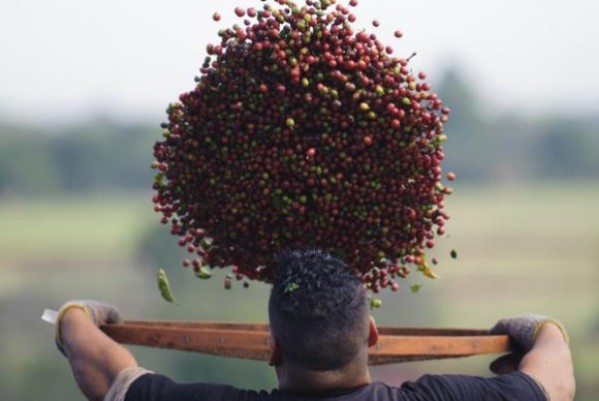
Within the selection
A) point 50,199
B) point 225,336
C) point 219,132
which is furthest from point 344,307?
point 50,199

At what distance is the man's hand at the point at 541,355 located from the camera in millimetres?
5633

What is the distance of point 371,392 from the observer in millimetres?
5191

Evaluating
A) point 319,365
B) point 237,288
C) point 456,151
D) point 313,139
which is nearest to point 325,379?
point 319,365

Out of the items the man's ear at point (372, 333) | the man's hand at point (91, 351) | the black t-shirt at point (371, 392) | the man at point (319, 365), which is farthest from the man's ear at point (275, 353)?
the man's hand at point (91, 351)

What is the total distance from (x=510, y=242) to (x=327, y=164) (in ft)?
220

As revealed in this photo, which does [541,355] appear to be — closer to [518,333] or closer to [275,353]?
[518,333]

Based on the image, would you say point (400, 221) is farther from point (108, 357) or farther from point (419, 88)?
point (108, 357)

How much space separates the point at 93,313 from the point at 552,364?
1.88 metres

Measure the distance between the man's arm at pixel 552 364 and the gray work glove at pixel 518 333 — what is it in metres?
0.03

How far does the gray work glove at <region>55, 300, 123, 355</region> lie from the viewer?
231 inches

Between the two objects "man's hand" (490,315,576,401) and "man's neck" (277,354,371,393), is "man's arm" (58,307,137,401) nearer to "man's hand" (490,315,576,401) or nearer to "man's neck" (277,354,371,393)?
"man's neck" (277,354,371,393)

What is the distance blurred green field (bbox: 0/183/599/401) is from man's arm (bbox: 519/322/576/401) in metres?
45.4

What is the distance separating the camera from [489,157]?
6969 cm

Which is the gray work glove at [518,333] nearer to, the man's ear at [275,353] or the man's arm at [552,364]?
the man's arm at [552,364]
